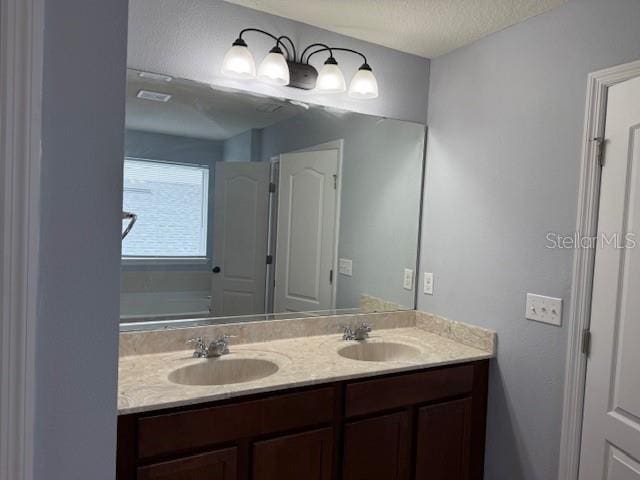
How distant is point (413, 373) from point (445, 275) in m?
0.67

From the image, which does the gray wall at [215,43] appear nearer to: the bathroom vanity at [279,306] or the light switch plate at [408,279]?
the bathroom vanity at [279,306]

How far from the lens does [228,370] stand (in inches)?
73.2

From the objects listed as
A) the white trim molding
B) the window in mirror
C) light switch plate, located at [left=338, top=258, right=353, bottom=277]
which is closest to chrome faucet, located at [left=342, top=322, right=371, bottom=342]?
light switch plate, located at [left=338, top=258, right=353, bottom=277]

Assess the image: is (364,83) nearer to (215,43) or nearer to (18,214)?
(215,43)

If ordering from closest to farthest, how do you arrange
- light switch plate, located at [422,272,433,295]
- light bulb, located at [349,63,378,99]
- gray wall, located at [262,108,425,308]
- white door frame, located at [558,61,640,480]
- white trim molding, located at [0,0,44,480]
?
white trim molding, located at [0,0,44,480], white door frame, located at [558,61,640,480], light bulb, located at [349,63,378,99], gray wall, located at [262,108,425,308], light switch plate, located at [422,272,433,295]

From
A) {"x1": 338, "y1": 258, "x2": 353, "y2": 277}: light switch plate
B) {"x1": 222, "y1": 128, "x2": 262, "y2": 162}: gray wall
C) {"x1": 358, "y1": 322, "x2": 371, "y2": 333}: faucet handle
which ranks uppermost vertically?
{"x1": 222, "y1": 128, "x2": 262, "y2": 162}: gray wall

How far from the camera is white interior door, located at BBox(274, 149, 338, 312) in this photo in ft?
7.25

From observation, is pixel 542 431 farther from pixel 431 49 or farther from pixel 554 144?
pixel 431 49

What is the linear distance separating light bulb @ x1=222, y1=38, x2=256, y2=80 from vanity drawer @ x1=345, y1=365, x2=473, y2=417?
4.59 ft

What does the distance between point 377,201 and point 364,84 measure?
64 cm

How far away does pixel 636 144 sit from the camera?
1.54m

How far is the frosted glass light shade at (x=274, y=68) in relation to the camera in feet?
6.37

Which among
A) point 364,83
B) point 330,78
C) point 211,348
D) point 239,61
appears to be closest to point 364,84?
point 364,83

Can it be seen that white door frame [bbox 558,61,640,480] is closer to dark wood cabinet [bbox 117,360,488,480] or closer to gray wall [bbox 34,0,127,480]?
dark wood cabinet [bbox 117,360,488,480]
